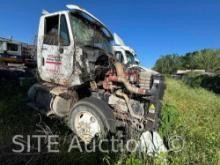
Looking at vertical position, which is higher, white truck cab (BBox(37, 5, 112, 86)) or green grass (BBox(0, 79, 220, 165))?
white truck cab (BBox(37, 5, 112, 86))

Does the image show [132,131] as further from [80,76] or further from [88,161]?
[80,76]

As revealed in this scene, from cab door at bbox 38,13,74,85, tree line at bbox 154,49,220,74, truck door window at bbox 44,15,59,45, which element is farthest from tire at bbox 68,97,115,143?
tree line at bbox 154,49,220,74

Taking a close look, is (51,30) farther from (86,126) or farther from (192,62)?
(192,62)

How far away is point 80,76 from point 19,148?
1.77 m

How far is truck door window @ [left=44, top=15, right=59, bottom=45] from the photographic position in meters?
5.11

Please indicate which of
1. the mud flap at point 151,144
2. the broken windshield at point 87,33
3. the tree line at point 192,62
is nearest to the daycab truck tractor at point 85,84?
the broken windshield at point 87,33

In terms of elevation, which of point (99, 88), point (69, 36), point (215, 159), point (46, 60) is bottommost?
point (215, 159)

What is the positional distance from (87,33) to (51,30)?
0.81 metres

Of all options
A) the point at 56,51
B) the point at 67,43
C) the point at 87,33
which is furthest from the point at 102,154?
the point at 87,33

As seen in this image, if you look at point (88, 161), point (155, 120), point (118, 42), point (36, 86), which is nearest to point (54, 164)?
point (88, 161)

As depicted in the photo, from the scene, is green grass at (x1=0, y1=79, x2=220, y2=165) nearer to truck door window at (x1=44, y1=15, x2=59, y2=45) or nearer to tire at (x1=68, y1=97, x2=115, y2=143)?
tire at (x1=68, y1=97, x2=115, y2=143)

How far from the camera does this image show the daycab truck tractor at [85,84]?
402 cm

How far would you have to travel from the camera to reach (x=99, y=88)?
15.5 feet

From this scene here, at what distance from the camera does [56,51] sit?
16.4ft
